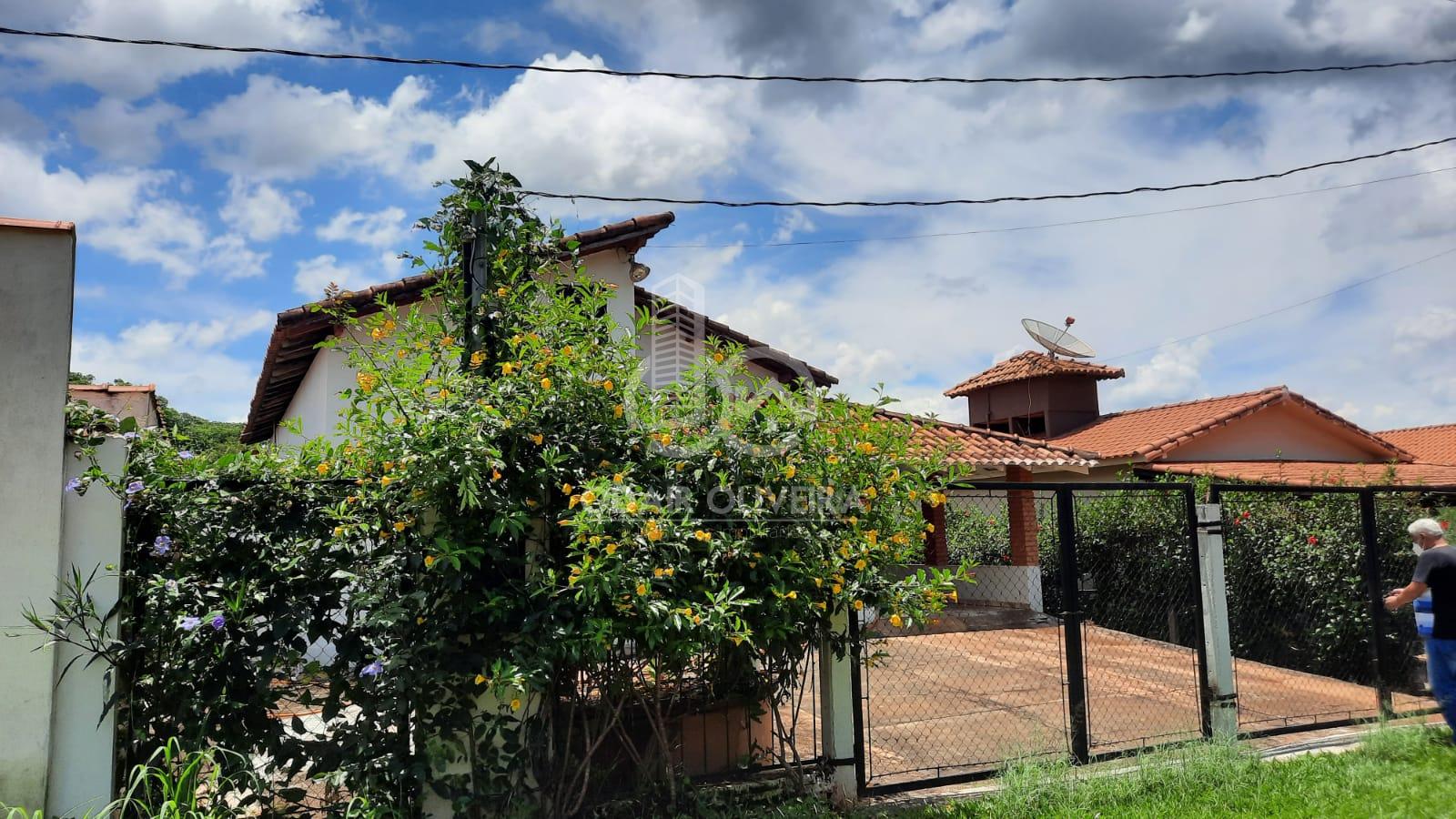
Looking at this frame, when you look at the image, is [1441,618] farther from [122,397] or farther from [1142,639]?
[122,397]

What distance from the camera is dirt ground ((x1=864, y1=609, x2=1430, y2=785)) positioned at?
577cm

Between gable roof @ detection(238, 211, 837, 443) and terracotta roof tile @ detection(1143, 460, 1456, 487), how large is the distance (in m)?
6.50

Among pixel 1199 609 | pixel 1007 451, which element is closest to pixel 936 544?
pixel 1007 451

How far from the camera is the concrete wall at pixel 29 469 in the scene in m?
3.47

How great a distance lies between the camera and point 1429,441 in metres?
21.2

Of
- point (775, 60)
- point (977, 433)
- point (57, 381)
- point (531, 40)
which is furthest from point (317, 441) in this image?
point (977, 433)

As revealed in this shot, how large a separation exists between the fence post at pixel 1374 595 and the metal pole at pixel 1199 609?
70.7 inches

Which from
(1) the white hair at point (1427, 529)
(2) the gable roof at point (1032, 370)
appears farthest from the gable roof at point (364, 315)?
(2) the gable roof at point (1032, 370)

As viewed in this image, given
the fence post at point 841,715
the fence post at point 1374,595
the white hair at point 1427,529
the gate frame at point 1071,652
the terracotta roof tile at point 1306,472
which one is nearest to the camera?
the fence post at point 841,715

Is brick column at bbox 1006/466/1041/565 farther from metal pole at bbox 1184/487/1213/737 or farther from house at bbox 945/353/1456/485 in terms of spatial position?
metal pole at bbox 1184/487/1213/737

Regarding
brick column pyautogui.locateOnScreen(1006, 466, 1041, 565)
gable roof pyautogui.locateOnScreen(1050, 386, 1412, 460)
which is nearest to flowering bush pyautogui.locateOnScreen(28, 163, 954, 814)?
brick column pyautogui.locateOnScreen(1006, 466, 1041, 565)

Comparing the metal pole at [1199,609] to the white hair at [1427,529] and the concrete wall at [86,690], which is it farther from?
the concrete wall at [86,690]

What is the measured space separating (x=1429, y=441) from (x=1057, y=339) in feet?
38.9

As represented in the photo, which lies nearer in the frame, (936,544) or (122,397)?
(122,397)
